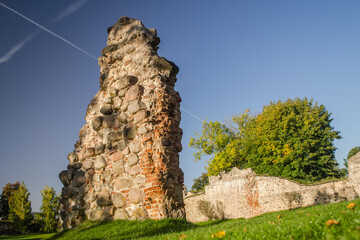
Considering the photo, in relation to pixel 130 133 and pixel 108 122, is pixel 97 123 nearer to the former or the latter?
pixel 108 122

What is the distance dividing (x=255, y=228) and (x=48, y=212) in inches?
1058

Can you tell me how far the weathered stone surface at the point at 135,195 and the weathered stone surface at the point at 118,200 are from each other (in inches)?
9.2

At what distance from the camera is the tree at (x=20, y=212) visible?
2548cm

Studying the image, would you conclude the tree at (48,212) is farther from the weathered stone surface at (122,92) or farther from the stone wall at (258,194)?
the weathered stone surface at (122,92)

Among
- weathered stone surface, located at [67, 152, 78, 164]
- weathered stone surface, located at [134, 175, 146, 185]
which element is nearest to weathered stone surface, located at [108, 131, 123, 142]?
weathered stone surface, located at [134, 175, 146, 185]

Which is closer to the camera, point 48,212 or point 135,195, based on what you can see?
point 135,195

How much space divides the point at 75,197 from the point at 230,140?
27212mm

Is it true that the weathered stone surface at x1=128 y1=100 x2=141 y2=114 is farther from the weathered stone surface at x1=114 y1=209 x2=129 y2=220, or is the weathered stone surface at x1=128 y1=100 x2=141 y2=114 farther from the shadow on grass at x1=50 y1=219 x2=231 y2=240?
the shadow on grass at x1=50 y1=219 x2=231 y2=240

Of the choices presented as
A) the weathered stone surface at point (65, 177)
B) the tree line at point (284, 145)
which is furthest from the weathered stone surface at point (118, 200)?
the tree line at point (284, 145)

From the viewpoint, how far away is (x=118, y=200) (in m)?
5.37

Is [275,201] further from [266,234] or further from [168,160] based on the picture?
[266,234]

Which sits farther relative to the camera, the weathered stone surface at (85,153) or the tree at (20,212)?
the tree at (20,212)

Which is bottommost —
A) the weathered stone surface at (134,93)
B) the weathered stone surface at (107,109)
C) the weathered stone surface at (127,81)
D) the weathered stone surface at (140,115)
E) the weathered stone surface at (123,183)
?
the weathered stone surface at (123,183)

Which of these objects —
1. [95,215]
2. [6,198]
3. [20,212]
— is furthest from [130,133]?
[6,198]
